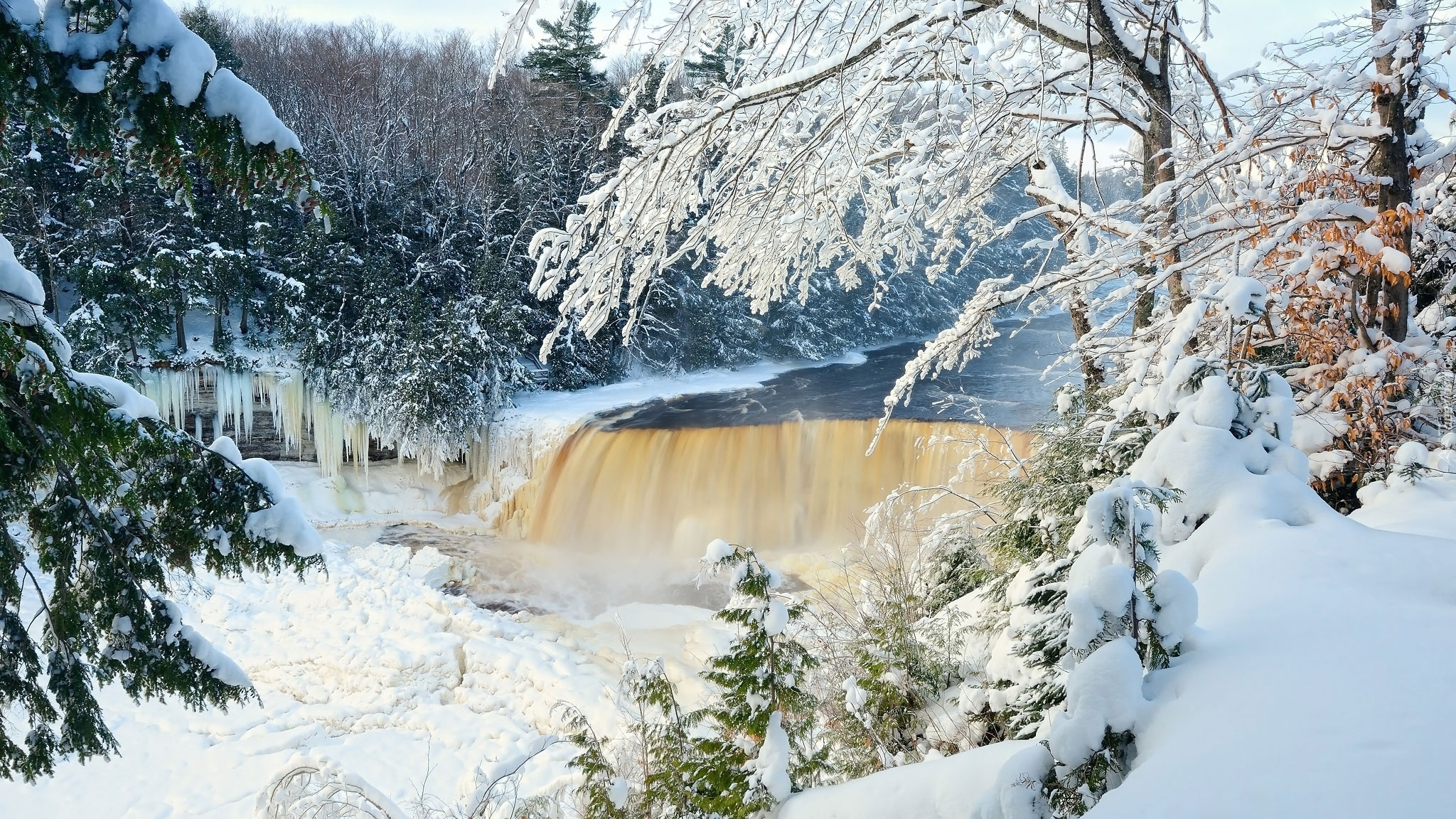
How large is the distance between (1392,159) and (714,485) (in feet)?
31.4

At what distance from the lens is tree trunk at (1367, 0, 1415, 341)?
3309 millimetres

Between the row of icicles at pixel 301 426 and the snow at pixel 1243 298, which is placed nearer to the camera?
the snow at pixel 1243 298

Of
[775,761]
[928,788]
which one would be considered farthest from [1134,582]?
[775,761]

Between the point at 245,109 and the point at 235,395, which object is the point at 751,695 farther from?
the point at 235,395

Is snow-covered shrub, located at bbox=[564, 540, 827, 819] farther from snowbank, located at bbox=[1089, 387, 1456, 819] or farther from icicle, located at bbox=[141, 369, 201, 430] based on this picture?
icicle, located at bbox=[141, 369, 201, 430]

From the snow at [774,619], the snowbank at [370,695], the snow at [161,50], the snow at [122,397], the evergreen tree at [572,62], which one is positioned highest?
the evergreen tree at [572,62]

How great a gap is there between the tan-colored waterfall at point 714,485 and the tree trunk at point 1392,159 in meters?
7.11

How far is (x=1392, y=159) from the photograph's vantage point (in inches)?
134

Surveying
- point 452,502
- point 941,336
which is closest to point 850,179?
point 941,336

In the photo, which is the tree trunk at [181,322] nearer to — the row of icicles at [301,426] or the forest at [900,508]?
Result: the row of icicles at [301,426]

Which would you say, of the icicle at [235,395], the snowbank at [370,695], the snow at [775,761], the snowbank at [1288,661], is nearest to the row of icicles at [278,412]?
the icicle at [235,395]

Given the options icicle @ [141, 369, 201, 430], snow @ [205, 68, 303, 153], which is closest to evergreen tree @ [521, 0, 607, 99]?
icicle @ [141, 369, 201, 430]

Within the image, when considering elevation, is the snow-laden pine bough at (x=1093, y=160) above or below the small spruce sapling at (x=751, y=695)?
above

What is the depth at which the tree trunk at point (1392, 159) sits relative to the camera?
331 cm
